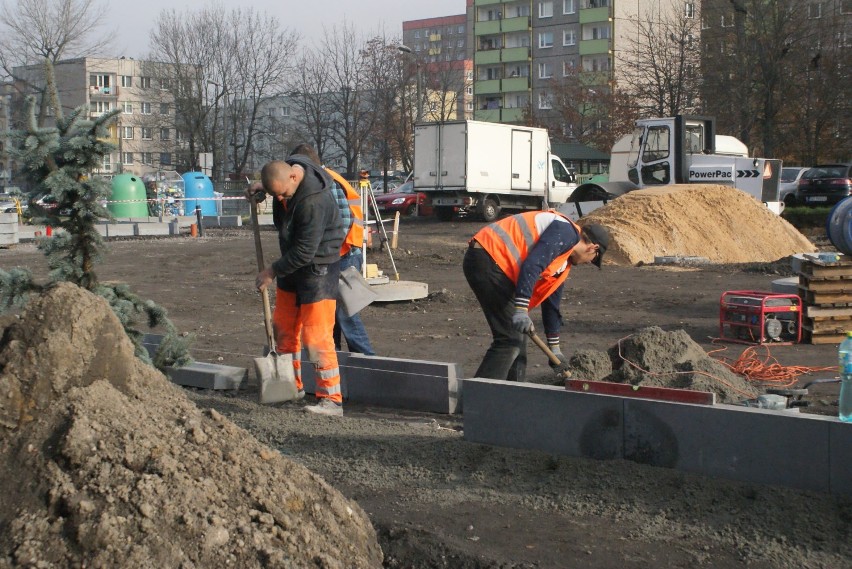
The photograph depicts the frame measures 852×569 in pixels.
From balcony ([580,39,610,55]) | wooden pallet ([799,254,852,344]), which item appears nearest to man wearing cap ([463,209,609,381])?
wooden pallet ([799,254,852,344])

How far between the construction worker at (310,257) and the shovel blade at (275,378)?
26 centimetres

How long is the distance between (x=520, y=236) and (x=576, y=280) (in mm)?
10716

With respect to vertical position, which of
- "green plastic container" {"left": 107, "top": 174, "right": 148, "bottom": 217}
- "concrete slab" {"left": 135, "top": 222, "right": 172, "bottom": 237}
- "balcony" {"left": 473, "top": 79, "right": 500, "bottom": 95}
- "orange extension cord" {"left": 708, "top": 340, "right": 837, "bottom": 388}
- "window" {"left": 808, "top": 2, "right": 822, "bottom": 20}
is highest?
"balcony" {"left": 473, "top": 79, "right": 500, "bottom": 95}

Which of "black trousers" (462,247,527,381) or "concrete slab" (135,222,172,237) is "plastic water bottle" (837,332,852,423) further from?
"concrete slab" (135,222,172,237)

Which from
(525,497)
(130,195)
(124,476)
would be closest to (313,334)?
(525,497)

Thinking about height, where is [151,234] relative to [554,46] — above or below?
below

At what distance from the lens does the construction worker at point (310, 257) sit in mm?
6801

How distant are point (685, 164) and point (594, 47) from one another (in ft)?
208

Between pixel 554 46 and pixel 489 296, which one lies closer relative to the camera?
pixel 489 296

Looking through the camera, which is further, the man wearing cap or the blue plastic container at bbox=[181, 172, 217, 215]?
the blue plastic container at bbox=[181, 172, 217, 215]

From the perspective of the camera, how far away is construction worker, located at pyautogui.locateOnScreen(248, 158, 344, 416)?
6.80 meters

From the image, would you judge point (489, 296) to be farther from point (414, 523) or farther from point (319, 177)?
point (414, 523)

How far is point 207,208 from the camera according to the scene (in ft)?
131

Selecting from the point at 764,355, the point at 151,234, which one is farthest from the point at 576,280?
the point at 151,234
